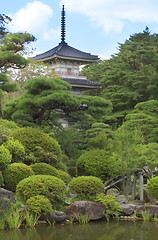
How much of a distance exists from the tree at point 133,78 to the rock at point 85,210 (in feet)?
40.2

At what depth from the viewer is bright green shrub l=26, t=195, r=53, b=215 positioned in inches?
322

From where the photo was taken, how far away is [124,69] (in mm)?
24812

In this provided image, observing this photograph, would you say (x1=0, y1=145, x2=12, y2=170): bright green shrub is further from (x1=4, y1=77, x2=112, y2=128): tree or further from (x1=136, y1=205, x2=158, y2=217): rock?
(x1=136, y1=205, x2=158, y2=217): rock

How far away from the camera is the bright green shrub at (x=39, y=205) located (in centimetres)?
819

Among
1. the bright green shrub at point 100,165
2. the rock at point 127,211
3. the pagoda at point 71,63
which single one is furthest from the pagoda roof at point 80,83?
the rock at point 127,211

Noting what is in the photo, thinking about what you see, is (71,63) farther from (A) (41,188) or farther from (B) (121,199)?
(A) (41,188)

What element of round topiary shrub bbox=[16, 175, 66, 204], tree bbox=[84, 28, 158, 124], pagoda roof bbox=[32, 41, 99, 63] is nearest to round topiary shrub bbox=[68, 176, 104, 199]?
round topiary shrub bbox=[16, 175, 66, 204]

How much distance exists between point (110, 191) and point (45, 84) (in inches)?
181

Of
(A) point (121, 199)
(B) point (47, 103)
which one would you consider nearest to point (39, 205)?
(A) point (121, 199)

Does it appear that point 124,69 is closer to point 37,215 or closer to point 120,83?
point 120,83

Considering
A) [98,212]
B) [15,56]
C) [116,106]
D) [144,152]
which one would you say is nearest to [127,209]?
[98,212]

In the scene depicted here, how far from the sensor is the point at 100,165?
11.4 metres

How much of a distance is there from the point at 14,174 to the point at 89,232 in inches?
108

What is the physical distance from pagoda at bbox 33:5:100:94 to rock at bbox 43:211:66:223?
16826 millimetres
